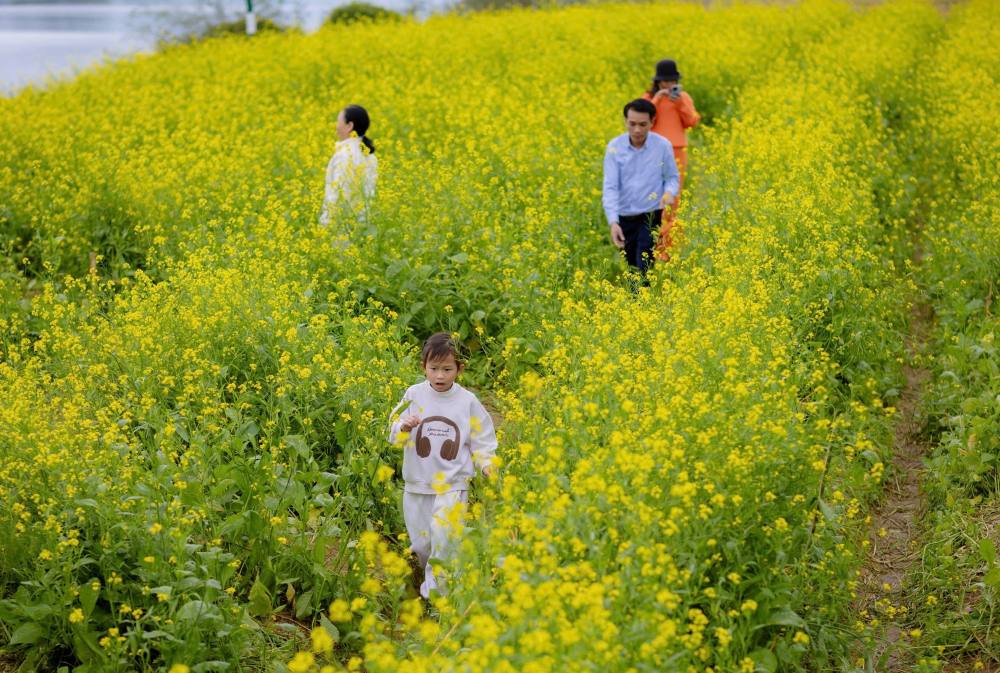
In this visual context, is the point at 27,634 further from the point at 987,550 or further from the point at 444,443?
the point at 987,550

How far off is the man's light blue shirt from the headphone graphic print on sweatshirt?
301 centimetres

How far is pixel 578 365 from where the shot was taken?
5594 mm

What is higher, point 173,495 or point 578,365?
point 578,365

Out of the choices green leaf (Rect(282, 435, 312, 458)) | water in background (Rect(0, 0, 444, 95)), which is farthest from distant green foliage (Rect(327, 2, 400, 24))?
green leaf (Rect(282, 435, 312, 458))

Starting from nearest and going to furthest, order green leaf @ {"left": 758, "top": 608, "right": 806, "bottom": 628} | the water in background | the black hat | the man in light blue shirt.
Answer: green leaf @ {"left": 758, "top": 608, "right": 806, "bottom": 628}
the man in light blue shirt
the black hat
the water in background

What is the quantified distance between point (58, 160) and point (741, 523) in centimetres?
764

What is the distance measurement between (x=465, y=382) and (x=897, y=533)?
2.68 meters

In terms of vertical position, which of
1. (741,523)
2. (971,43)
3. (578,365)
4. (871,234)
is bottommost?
(741,523)

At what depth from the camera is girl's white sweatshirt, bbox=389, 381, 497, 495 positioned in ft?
15.9

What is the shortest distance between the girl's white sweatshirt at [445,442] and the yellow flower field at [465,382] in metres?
0.15

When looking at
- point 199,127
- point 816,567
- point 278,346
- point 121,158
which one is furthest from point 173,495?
point 199,127

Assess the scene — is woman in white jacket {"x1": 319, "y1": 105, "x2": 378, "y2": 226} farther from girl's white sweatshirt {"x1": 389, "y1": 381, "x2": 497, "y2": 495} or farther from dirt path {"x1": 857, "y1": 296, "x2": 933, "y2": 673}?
dirt path {"x1": 857, "y1": 296, "x2": 933, "y2": 673}

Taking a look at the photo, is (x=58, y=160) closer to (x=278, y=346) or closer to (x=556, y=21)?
(x=278, y=346)

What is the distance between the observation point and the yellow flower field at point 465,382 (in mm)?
3916
